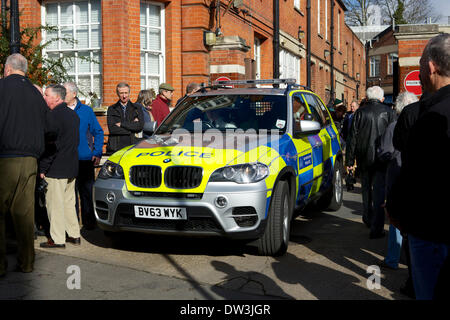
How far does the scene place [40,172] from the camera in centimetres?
605

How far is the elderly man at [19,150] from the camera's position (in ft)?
16.4

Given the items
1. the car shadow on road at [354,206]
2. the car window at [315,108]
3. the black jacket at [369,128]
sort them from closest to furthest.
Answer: the black jacket at [369,128] → the car window at [315,108] → the car shadow on road at [354,206]

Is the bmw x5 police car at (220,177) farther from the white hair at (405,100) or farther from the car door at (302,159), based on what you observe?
the white hair at (405,100)

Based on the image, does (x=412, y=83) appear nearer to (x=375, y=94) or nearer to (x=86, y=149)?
(x=375, y=94)

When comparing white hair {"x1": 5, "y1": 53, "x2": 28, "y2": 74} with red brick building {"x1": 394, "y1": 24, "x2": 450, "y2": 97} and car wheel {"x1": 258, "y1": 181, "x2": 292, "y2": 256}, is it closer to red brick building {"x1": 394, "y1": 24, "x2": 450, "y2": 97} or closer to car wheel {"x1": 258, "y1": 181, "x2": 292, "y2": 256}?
car wheel {"x1": 258, "y1": 181, "x2": 292, "y2": 256}

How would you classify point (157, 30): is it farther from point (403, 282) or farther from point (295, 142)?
point (403, 282)

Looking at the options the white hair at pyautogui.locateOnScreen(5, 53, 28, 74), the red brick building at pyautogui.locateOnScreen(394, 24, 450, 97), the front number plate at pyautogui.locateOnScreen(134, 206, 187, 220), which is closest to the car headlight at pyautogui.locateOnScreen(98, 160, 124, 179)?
the front number plate at pyautogui.locateOnScreen(134, 206, 187, 220)

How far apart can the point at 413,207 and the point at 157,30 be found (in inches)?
446

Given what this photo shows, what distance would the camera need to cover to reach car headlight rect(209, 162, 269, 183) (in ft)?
17.3

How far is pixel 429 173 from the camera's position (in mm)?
2459

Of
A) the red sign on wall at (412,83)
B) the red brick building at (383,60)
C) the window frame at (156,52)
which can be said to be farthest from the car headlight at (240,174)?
the red brick building at (383,60)

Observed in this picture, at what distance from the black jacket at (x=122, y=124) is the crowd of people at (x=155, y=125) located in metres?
0.02

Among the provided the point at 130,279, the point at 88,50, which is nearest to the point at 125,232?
the point at 130,279

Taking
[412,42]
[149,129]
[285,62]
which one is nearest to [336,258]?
[149,129]
